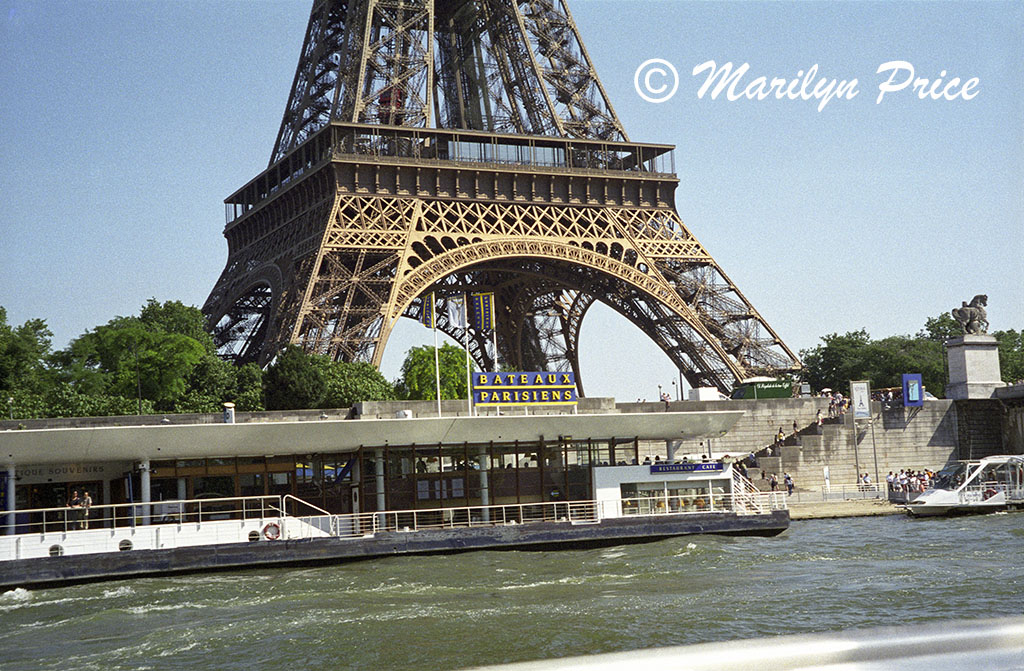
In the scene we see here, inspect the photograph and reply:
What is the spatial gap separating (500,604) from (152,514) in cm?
1527

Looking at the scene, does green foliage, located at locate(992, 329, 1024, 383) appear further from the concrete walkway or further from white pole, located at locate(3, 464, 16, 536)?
white pole, located at locate(3, 464, 16, 536)

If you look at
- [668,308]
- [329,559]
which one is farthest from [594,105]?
[329,559]

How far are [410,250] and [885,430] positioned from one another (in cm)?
2539

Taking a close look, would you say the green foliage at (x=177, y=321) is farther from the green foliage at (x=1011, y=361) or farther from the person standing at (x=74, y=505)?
the green foliage at (x=1011, y=361)

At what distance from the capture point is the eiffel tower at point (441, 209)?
54594 millimetres

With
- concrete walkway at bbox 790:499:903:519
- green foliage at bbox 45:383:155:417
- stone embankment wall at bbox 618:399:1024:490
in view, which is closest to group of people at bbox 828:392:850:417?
stone embankment wall at bbox 618:399:1024:490

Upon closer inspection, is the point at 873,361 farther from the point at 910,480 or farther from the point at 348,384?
the point at 348,384

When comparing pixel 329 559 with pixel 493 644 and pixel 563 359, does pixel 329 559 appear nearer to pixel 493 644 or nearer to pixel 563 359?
pixel 493 644

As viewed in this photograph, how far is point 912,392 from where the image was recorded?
54406mm

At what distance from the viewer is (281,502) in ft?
99.7

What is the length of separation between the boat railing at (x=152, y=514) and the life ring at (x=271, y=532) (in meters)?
0.47

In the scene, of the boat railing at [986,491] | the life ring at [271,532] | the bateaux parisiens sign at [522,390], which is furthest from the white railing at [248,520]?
the boat railing at [986,491]

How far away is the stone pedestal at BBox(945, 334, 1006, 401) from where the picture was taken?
55.1m

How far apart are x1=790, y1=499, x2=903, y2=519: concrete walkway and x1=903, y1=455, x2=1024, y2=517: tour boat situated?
3.68 ft
